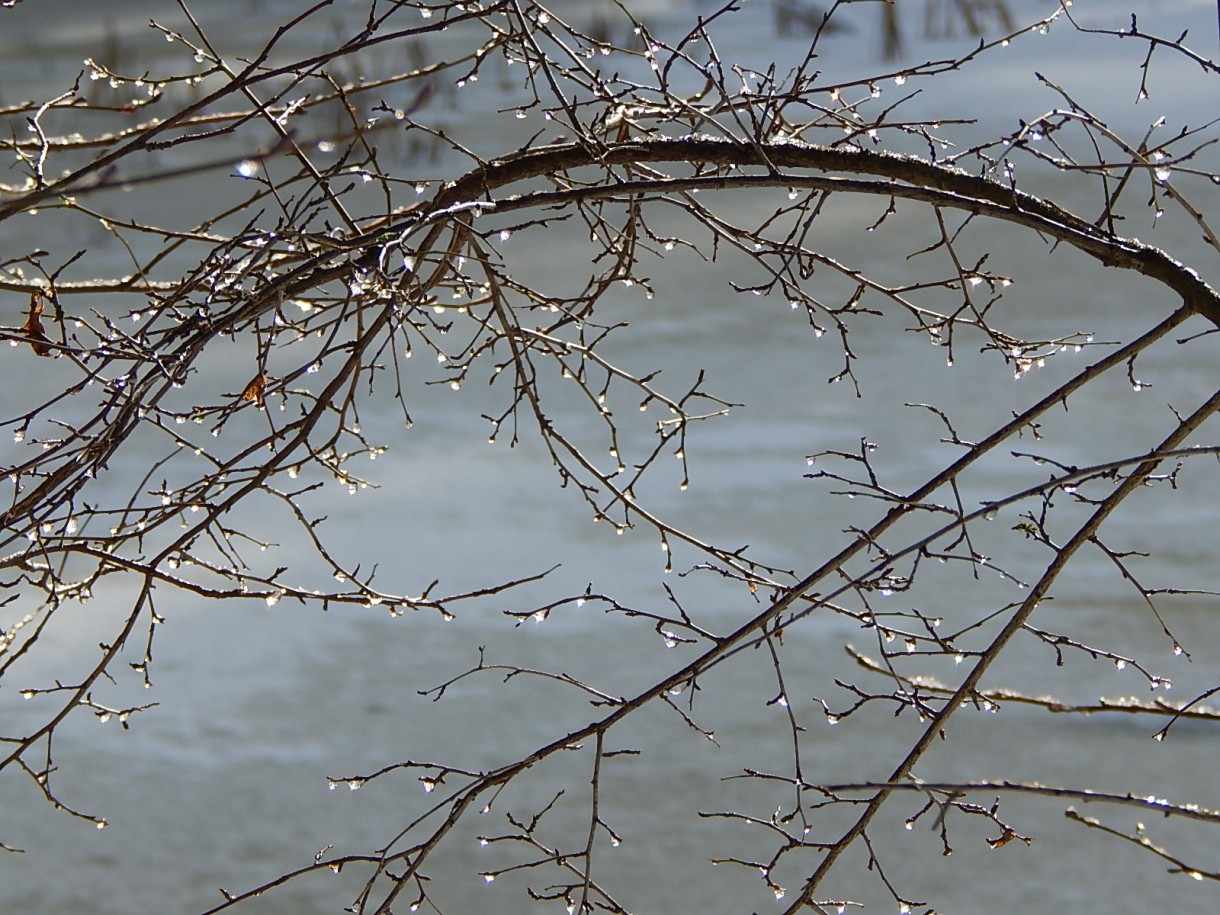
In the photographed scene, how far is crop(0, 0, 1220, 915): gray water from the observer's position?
3588 millimetres

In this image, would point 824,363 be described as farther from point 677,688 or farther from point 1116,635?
point 677,688

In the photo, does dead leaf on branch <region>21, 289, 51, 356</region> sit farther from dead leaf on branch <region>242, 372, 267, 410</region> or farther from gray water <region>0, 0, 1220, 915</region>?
gray water <region>0, 0, 1220, 915</region>

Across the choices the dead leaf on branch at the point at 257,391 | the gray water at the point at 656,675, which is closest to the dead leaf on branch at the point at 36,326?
the dead leaf on branch at the point at 257,391

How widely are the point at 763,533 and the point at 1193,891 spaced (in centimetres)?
197

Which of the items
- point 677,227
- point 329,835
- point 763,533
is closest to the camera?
point 329,835

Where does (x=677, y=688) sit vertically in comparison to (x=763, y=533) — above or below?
below

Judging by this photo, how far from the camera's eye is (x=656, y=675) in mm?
4371

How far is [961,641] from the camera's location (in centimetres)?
425

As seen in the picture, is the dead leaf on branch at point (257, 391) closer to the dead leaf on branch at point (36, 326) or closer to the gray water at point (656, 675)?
the dead leaf on branch at point (36, 326)

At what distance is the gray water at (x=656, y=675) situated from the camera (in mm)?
3588

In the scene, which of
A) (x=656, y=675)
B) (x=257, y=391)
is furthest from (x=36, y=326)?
(x=656, y=675)

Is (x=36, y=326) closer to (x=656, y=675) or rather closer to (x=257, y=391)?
(x=257, y=391)

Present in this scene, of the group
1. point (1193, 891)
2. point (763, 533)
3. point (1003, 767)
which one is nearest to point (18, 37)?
point (763, 533)

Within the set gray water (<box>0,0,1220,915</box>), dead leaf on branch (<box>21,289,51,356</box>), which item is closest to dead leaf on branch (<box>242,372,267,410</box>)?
dead leaf on branch (<box>21,289,51,356</box>)
